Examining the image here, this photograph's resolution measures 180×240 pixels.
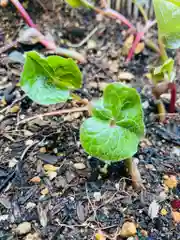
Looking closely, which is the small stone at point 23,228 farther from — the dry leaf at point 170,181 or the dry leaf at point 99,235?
the dry leaf at point 170,181

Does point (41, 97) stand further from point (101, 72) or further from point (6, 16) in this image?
point (6, 16)

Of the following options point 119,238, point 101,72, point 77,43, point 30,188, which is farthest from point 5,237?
point 77,43

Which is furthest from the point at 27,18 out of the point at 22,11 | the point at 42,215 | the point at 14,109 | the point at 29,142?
the point at 42,215

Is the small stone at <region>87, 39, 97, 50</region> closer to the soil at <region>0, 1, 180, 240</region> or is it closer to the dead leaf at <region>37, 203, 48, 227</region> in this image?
the soil at <region>0, 1, 180, 240</region>

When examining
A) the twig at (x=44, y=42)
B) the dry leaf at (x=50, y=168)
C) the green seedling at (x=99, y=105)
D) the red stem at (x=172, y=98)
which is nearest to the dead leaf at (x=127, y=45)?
the twig at (x=44, y=42)

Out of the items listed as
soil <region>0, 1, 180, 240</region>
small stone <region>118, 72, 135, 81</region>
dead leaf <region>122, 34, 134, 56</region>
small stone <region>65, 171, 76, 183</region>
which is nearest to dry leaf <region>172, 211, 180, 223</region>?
soil <region>0, 1, 180, 240</region>

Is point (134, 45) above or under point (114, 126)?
above

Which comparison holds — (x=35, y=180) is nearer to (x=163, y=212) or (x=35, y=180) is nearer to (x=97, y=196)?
(x=97, y=196)
